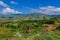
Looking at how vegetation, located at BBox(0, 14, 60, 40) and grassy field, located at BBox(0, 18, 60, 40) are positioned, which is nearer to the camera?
grassy field, located at BBox(0, 18, 60, 40)

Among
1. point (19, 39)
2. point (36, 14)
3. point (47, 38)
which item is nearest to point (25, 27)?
point (19, 39)

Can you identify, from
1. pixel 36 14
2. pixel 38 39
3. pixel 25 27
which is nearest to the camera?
pixel 38 39

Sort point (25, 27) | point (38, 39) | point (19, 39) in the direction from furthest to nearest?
point (25, 27) → point (19, 39) → point (38, 39)

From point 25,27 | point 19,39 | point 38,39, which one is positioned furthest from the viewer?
point 25,27

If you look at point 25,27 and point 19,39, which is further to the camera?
point 25,27

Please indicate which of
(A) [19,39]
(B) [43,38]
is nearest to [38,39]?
(B) [43,38]

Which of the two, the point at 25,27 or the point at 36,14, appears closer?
the point at 25,27

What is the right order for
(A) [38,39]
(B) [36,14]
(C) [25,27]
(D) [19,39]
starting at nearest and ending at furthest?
(A) [38,39] < (D) [19,39] < (C) [25,27] < (B) [36,14]

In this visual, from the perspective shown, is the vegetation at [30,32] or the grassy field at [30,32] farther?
the vegetation at [30,32]

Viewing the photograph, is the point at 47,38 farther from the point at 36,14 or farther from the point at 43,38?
the point at 36,14

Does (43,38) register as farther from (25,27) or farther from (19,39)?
(25,27)
